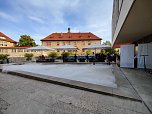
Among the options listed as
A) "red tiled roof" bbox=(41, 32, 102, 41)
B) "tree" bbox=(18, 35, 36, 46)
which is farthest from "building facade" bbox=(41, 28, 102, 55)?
"tree" bbox=(18, 35, 36, 46)

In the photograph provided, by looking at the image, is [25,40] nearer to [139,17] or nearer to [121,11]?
[121,11]

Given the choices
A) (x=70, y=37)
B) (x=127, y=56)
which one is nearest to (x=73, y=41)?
(x=70, y=37)

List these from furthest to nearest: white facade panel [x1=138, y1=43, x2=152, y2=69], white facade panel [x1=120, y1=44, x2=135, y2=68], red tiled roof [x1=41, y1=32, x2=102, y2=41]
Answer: red tiled roof [x1=41, y1=32, x2=102, y2=41], white facade panel [x1=120, y1=44, x2=135, y2=68], white facade panel [x1=138, y1=43, x2=152, y2=69]

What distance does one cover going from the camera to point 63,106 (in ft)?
11.0

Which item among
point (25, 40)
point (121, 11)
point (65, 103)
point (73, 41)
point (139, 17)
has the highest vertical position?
point (25, 40)

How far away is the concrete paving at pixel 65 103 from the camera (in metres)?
3.07

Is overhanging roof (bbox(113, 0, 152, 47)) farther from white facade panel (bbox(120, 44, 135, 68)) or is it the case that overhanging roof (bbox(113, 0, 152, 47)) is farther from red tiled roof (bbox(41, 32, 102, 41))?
red tiled roof (bbox(41, 32, 102, 41))

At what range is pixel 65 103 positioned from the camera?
3.53m

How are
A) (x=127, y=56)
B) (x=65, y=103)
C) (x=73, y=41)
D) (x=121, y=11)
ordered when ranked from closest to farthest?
(x=65, y=103) < (x=121, y=11) < (x=127, y=56) < (x=73, y=41)

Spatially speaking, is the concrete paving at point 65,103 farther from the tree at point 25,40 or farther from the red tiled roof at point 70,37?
the tree at point 25,40

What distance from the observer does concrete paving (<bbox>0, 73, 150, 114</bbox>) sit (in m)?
3.07

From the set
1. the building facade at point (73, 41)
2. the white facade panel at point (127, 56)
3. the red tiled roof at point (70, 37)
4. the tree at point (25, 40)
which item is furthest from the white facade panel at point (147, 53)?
the tree at point (25, 40)

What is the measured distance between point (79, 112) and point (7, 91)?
344 centimetres

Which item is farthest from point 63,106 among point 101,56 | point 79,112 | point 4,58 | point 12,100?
point 4,58
